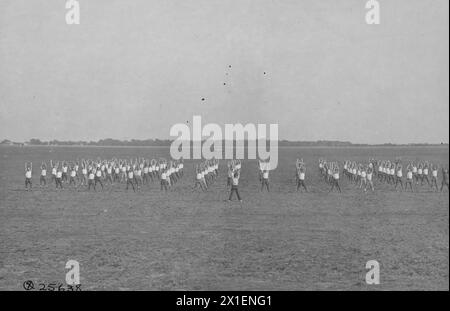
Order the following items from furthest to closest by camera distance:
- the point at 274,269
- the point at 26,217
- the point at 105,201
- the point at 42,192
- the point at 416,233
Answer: the point at 42,192 < the point at 105,201 < the point at 26,217 < the point at 416,233 < the point at 274,269

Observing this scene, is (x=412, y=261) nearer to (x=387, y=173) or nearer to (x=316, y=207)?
(x=316, y=207)

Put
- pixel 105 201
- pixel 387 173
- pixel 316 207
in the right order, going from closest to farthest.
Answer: pixel 316 207 → pixel 105 201 → pixel 387 173

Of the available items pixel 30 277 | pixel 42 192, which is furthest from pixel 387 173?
pixel 30 277

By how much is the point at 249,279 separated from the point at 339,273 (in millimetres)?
1989

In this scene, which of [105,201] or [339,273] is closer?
[339,273]

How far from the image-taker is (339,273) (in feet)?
35.3

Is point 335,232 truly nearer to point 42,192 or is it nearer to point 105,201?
point 105,201

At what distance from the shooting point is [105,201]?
2297cm

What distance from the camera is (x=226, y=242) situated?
1384 cm

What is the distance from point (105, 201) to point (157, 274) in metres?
12.9

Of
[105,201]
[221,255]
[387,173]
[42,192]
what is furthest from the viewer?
[387,173]

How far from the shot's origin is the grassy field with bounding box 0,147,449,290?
34.0ft

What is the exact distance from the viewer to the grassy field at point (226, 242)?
1038 cm

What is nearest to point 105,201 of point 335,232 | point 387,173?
point 335,232
